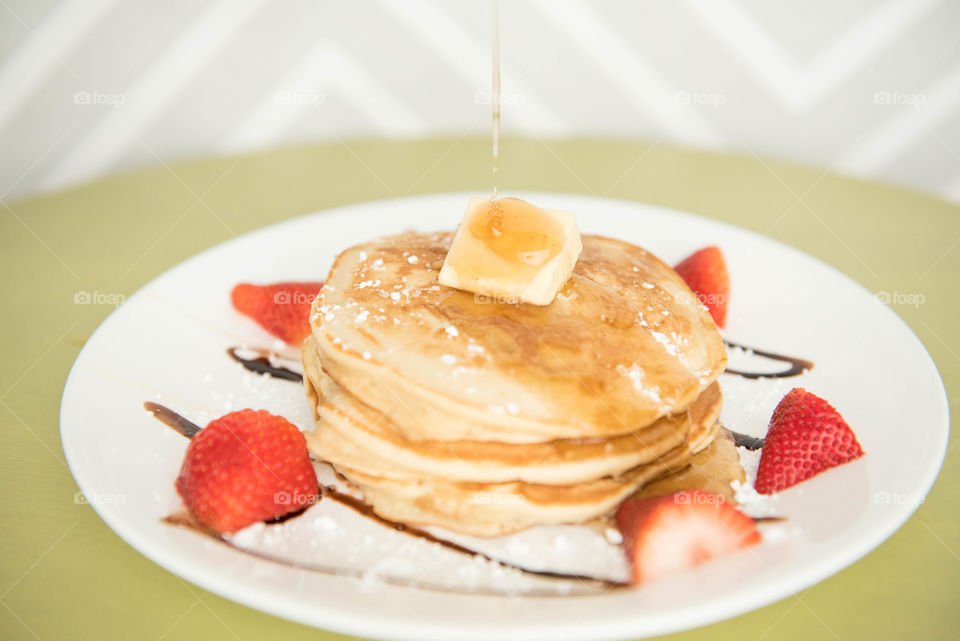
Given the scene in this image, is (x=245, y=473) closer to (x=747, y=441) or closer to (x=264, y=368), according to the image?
(x=264, y=368)

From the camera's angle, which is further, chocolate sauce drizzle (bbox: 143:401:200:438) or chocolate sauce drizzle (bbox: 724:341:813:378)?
chocolate sauce drizzle (bbox: 724:341:813:378)

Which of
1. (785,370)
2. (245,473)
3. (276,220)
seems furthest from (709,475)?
(276,220)

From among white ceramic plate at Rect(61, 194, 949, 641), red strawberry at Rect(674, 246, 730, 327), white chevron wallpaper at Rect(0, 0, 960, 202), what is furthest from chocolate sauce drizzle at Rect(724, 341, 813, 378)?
white chevron wallpaper at Rect(0, 0, 960, 202)

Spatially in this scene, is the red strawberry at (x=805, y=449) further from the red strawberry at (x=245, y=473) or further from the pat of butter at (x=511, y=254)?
the red strawberry at (x=245, y=473)

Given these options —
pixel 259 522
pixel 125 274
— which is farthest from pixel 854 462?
pixel 125 274

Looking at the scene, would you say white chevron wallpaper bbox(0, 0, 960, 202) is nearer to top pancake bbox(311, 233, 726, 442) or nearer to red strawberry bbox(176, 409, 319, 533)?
top pancake bbox(311, 233, 726, 442)

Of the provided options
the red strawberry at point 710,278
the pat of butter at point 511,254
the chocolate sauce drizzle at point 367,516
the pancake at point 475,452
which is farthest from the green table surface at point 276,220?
the pat of butter at point 511,254

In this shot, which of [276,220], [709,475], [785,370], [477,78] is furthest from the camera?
[477,78]
